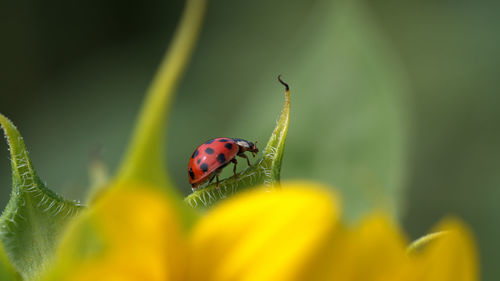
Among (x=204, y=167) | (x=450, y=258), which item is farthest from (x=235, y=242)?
(x=204, y=167)

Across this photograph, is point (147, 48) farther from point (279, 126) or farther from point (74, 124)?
point (279, 126)

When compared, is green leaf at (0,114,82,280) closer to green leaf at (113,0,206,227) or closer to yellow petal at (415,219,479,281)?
green leaf at (113,0,206,227)

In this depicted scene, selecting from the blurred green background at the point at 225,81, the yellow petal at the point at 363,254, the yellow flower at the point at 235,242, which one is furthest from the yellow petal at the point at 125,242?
the blurred green background at the point at 225,81

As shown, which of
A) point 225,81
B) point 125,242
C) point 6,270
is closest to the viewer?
point 125,242

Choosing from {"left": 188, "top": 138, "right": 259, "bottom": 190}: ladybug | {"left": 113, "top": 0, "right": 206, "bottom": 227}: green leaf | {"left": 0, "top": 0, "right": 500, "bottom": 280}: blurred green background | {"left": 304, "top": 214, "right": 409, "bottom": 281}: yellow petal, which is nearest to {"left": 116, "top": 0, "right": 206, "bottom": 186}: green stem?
{"left": 113, "top": 0, "right": 206, "bottom": 227}: green leaf

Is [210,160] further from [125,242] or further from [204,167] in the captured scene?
[125,242]

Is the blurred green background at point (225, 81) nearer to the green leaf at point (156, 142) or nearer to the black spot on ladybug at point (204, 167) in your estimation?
the black spot on ladybug at point (204, 167)

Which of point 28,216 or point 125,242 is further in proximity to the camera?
point 28,216
